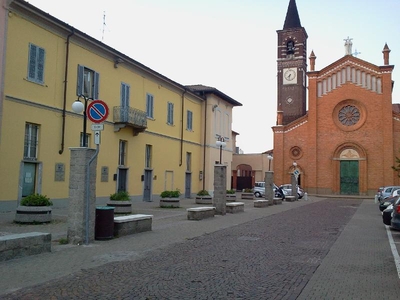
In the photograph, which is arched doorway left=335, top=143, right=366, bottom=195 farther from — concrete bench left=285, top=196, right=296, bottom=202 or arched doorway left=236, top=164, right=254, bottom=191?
concrete bench left=285, top=196, right=296, bottom=202

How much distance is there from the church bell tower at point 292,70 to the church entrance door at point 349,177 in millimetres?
12246

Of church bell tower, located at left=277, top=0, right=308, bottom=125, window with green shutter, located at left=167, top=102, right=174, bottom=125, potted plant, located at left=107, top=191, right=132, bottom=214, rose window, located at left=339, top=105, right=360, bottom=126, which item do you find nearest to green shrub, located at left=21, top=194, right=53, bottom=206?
potted plant, located at left=107, top=191, right=132, bottom=214

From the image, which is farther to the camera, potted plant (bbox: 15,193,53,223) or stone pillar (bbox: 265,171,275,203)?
stone pillar (bbox: 265,171,275,203)

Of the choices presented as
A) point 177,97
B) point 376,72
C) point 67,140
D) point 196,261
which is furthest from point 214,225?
point 376,72

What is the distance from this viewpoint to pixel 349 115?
47.1 meters

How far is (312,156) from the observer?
47.7 m

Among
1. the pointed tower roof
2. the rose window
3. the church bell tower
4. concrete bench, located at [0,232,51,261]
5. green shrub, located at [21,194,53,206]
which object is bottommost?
concrete bench, located at [0,232,51,261]

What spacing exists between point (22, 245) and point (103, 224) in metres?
2.57

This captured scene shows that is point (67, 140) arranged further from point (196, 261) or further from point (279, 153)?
point (279, 153)

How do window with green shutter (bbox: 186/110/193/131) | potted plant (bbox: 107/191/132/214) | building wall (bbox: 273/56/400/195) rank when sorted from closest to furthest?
1. potted plant (bbox: 107/191/132/214)
2. window with green shutter (bbox: 186/110/193/131)
3. building wall (bbox: 273/56/400/195)

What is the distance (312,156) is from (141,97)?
92.9ft

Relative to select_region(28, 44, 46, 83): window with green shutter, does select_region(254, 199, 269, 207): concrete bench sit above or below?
below

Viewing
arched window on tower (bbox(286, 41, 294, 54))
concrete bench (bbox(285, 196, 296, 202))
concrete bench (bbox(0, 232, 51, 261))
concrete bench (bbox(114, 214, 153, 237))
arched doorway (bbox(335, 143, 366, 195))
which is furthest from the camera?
arched window on tower (bbox(286, 41, 294, 54))

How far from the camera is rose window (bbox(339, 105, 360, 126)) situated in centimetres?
4681
